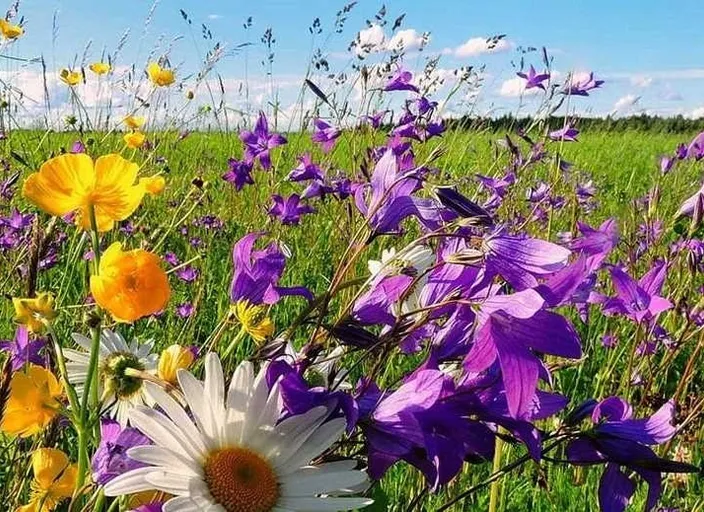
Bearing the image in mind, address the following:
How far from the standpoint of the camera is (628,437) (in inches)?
31.1

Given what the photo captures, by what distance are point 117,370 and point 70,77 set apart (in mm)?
3364

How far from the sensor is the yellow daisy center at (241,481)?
62 centimetres

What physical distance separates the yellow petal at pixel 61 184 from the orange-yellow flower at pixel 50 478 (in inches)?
10.3

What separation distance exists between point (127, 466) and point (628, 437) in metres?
0.45

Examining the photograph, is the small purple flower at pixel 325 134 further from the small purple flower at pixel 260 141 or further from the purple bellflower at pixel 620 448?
the purple bellflower at pixel 620 448

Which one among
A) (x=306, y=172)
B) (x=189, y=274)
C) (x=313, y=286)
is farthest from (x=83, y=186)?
(x=313, y=286)

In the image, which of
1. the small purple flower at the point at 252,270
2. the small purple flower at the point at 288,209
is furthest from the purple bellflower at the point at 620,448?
the small purple flower at the point at 288,209

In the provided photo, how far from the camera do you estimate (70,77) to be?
3.80 meters

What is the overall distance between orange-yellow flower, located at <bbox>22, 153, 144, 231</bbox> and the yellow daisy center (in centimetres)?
25

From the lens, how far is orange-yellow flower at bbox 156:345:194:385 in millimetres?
716

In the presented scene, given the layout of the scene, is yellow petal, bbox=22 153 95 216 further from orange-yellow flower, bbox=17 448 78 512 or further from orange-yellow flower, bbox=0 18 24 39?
orange-yellow flower, bbox=0 18 24 39

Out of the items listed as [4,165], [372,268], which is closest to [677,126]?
[4,165]

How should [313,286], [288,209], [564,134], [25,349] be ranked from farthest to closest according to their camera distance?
[313,286] < [564,134] < [288,209] < [25,349]

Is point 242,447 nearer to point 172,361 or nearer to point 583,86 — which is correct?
point 172,361
